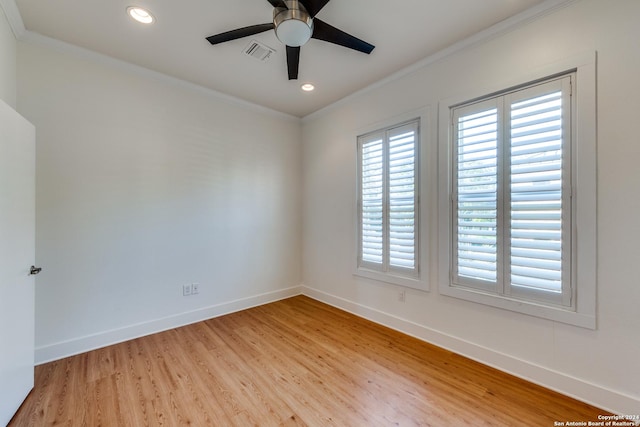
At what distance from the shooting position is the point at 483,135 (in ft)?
7.74

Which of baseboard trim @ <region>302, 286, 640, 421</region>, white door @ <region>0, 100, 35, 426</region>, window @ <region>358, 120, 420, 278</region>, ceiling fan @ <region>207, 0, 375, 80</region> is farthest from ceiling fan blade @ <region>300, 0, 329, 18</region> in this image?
baseboard trim @ <region>302, 286, 640, 421</region>

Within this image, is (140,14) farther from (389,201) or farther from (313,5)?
(389,201)

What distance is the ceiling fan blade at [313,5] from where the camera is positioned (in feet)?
5.78

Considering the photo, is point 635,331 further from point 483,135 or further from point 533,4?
point 533,4

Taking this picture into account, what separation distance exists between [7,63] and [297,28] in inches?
90.3

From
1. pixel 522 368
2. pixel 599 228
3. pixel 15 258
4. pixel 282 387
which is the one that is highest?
pixel 599 228

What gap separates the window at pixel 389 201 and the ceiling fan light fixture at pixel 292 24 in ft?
4.95

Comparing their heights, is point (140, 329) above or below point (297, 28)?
below

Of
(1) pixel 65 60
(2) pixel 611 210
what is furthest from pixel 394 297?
(1) pixel 65 60

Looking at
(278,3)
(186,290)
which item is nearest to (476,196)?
(278,3)

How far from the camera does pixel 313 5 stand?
1.80 meters

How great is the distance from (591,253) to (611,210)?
1.01 feet

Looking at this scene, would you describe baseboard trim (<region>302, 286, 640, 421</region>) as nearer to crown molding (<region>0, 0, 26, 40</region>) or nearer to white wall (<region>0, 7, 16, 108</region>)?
white wall (<region>0, 7, 16, 108</region>)

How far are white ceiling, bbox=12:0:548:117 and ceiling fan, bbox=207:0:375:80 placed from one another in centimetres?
21
